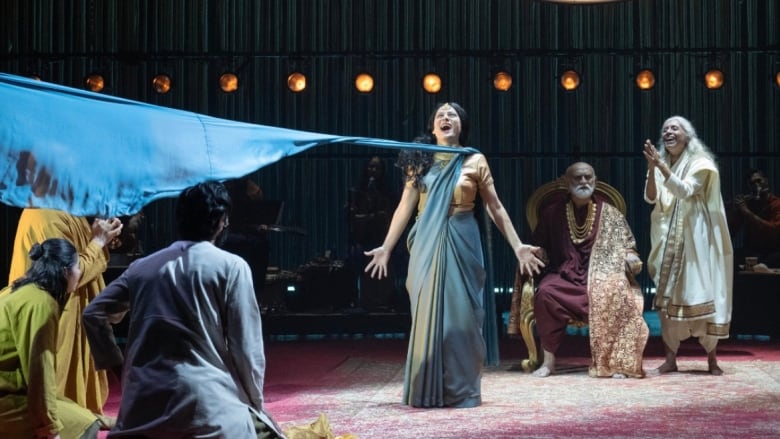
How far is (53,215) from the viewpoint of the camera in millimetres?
4785

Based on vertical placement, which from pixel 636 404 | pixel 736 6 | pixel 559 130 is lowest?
pixel 636 404

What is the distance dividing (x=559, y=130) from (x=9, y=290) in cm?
938

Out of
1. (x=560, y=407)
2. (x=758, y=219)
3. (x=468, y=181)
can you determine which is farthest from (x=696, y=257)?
(x=758, y=219)

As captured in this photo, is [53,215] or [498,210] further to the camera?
[498,210]

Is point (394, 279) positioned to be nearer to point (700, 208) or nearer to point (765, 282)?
point (765, 282)

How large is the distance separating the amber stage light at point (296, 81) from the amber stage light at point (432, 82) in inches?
47.3

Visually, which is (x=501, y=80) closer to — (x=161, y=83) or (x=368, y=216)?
(x=368, y=216)

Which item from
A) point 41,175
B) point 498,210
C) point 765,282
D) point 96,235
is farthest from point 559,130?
point 41,175

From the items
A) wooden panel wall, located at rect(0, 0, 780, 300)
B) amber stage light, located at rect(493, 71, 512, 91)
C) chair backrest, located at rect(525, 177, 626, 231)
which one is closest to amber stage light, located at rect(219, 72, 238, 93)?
wooden panel wall, located at rect(0, 0, 780, 300)

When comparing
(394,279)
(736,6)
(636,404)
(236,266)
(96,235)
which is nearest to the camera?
(236,266)

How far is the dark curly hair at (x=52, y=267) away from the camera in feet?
12.7

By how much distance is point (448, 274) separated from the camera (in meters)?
5.72

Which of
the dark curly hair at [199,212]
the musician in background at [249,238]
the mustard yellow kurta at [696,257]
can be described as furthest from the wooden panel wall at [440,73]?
the dark curly hair at [199,212]

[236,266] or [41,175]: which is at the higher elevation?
[41,175]
